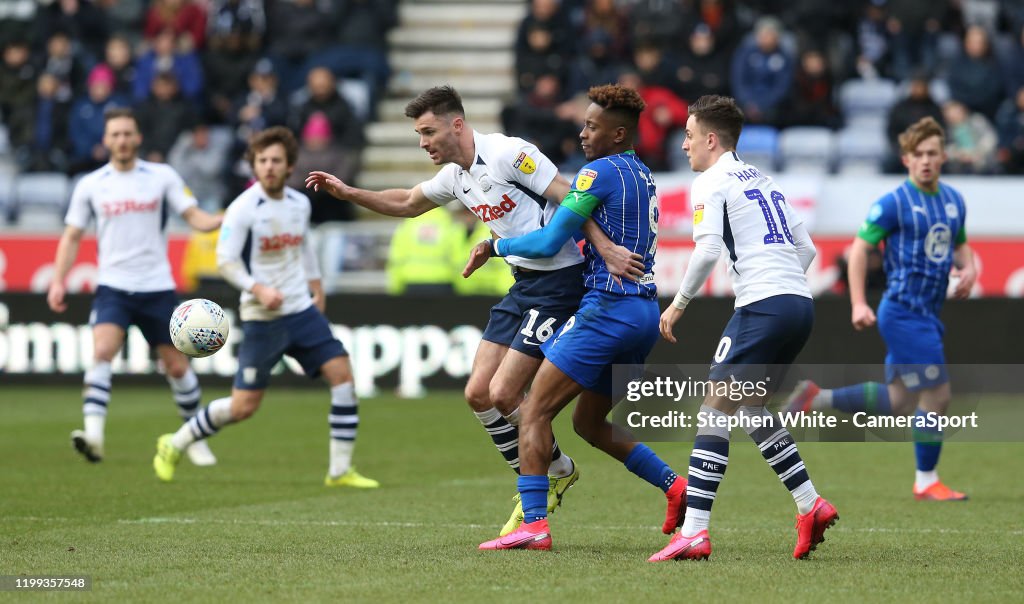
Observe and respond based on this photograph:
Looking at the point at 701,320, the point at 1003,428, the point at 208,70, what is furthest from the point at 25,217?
the point at 1003,428

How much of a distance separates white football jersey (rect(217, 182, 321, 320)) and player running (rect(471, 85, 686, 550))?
348 centimetres

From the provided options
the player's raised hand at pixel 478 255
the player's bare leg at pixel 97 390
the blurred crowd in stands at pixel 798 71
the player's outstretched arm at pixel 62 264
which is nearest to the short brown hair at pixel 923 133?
the player's raised hand at pixel 478 255

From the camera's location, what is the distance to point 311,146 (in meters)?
21.7

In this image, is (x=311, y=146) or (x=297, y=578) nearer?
(x=297, y=578)

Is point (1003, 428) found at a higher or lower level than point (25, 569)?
lower

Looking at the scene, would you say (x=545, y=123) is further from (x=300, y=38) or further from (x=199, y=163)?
(x=199, y=163)

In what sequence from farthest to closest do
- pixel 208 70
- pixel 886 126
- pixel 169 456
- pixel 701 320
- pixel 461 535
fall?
1. pixel 208 70
2. pixel 886 126
3. pixel 701 320
4. pixel 169 456
5. pixel 461 535

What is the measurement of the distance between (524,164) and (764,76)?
1371 cm

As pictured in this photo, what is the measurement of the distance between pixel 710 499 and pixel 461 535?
1604mm

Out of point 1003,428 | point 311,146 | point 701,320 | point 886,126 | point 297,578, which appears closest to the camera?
point 297,578

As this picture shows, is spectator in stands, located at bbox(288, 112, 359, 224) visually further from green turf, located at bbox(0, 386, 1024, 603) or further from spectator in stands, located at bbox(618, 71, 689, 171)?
green turf, located at bbox(0, 386, 1024, 603)

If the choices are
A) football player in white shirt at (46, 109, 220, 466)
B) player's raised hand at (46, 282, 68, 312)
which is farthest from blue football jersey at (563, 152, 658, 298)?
player's raised hand at (46, 282, 68, 312)

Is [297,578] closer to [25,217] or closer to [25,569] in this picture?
[25,569]

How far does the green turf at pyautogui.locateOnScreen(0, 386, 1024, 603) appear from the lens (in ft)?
21.8
